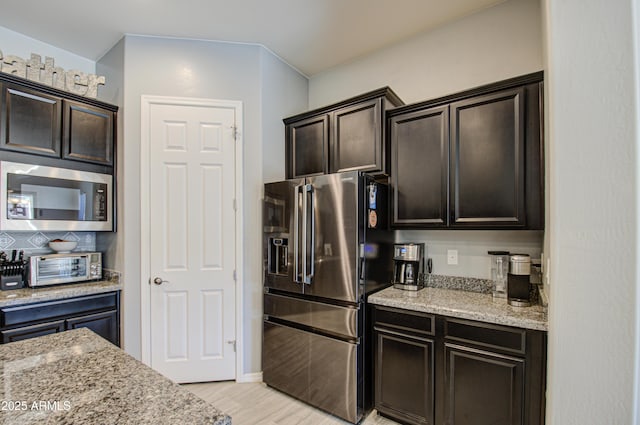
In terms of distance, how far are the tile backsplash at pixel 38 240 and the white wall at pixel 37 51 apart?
151 centimetres

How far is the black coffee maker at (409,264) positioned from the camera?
2.33 m

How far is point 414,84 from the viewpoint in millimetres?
2689

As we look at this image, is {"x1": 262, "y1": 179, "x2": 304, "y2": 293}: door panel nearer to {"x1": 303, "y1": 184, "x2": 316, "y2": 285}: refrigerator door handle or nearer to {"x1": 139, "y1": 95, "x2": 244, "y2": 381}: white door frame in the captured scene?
{"x1": 303, "y1": 184, "x2": 316, "y2": 285}: refrigerator door handle

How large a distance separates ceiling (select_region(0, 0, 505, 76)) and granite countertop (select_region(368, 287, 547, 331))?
2155 mm

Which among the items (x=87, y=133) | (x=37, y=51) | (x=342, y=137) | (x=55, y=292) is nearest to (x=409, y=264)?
(x=342, y=137)

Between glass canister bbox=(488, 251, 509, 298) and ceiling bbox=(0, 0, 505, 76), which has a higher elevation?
ceiling bbox=(0, 0, 505, 76)

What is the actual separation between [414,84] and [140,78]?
2386mm

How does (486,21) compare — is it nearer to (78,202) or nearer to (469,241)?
(469,241)

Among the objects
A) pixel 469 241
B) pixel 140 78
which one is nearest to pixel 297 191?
pixel 469 241

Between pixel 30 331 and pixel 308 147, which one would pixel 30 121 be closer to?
pixel 30 331

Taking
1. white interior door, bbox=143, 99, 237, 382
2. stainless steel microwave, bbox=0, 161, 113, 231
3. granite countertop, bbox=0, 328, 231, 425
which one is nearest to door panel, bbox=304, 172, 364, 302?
white interior door, bbox=143, 99, 237, 382

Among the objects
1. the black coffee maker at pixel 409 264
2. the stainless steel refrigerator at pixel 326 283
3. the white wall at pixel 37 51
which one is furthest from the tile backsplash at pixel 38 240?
the black coffee maker at pixel 409 264

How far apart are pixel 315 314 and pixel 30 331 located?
6.59 feet

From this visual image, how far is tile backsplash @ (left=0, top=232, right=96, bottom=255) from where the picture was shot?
2.48 m
